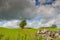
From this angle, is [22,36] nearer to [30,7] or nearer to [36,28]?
[36,28]

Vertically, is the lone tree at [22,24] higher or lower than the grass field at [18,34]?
higher

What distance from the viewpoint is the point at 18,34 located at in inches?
154

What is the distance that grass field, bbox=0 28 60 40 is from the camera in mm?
3887

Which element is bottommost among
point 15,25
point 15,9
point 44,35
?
point 44,35

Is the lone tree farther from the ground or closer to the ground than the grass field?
farther from the ground

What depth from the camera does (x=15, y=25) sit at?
399 centimetres

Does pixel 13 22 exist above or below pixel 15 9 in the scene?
below

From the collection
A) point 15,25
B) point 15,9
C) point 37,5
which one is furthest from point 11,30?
point 37,5

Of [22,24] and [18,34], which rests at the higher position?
[22,24]

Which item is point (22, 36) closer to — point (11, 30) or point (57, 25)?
point (11, 30)

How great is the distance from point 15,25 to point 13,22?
91 mm

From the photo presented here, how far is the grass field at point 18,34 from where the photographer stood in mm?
3887

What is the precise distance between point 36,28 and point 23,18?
35 centimetres

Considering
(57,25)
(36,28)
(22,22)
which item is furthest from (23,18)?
(57,25)
